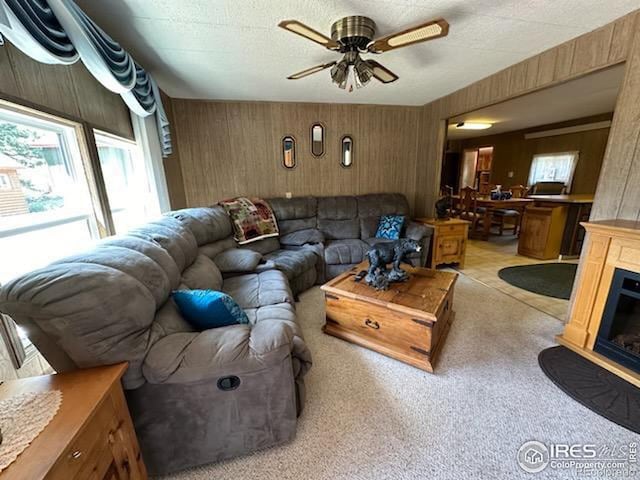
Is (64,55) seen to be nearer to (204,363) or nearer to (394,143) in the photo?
(204,363)

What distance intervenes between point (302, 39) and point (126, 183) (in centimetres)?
200

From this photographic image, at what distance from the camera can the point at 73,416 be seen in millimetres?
767

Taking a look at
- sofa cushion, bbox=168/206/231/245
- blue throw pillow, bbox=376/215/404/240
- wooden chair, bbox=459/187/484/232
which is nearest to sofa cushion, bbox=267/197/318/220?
sofa cushion, bbox=168/206/231/245

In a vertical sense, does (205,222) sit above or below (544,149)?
below

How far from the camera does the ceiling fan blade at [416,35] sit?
1328 millimetres

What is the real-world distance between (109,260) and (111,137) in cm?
142

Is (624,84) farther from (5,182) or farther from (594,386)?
(5,182)

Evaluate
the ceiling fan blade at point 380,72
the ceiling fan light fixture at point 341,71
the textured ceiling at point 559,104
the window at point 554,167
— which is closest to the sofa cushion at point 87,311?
the ceiling fan light fixture at point 341,71

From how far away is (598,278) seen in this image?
5.88ft

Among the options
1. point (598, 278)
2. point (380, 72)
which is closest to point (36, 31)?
point (380, 72)

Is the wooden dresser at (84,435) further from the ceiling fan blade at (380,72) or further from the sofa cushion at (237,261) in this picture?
the ceiling fan blade at (380,72)

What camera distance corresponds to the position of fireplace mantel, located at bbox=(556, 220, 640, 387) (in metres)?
1.61

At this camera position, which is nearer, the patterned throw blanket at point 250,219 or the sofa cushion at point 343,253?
the patterned throw blanket at point 250,219

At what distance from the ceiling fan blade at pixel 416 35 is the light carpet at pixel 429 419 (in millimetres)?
2062
